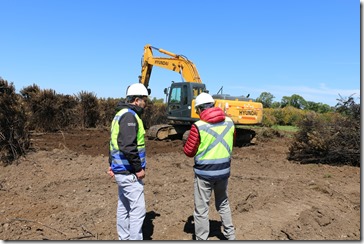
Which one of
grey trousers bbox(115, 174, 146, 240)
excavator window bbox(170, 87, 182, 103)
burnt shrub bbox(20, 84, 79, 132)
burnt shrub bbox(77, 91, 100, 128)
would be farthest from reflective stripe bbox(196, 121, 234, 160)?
burnt shrub bbox(77, 91, 100, 128)

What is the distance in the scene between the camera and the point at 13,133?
9.43 m

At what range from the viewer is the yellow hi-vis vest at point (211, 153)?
407cm

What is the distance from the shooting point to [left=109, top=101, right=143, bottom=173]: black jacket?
148 inches

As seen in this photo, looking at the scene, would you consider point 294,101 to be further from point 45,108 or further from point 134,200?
point 134,200

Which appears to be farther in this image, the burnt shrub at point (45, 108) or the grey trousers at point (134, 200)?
the burnt shrub at point (45, 108)

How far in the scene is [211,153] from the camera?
4090 mm

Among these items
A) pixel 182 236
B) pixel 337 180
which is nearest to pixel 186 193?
pixel 182 236

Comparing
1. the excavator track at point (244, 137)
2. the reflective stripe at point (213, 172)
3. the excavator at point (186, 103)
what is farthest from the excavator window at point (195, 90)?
the reflective stripe at point (213, 172)

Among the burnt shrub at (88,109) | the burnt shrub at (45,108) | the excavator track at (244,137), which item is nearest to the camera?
the excavator track at (244,137)

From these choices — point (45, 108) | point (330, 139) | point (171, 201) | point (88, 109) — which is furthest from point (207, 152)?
point (88, 109)

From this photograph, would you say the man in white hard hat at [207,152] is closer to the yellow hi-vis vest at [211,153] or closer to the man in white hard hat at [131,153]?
the yellow hi-vis vest at [211,153]

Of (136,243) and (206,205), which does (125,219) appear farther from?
(206,205)

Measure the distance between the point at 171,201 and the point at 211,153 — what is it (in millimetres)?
2206

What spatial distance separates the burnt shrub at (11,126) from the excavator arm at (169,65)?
24.9 feet
